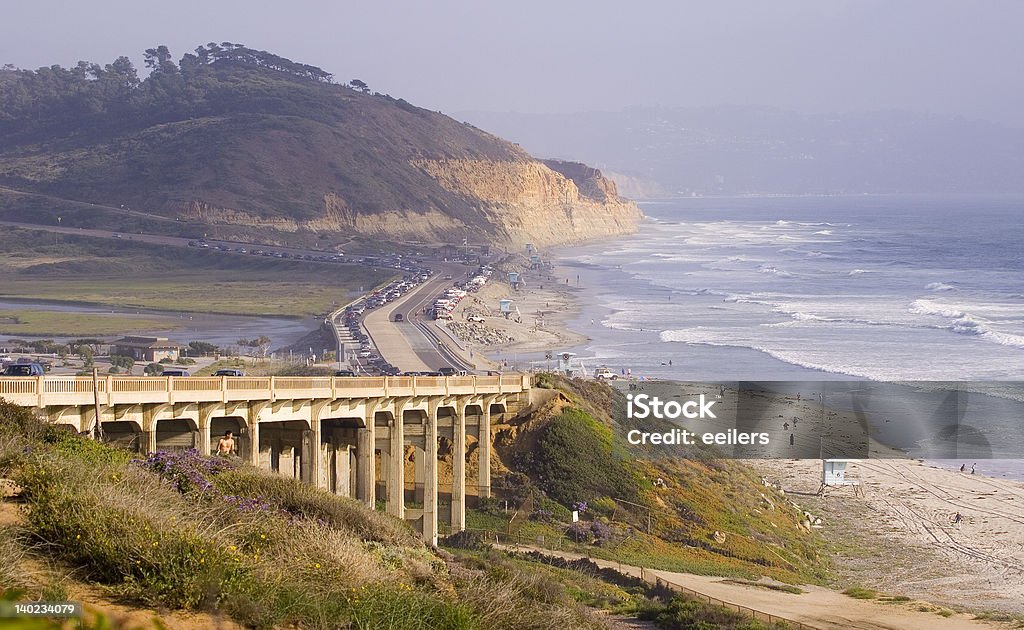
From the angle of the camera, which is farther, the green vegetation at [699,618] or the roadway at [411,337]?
the roadway at [411,337]

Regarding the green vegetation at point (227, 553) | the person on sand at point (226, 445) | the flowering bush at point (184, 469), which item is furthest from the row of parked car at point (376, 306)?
the green vegetation at point (227, 553)

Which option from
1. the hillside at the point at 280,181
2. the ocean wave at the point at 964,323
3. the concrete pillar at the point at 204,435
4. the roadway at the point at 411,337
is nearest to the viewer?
the concrete pillar at the point at 204,435

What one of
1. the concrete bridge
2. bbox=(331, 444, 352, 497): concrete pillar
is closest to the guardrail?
the concrete bridge

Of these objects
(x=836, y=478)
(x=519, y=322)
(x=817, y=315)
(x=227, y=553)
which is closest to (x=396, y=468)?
Result: (x=836, y=478)

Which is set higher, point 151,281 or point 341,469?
point 341,469

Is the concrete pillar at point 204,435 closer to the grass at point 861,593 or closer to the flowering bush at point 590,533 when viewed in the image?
the flowering bush at point 590,533

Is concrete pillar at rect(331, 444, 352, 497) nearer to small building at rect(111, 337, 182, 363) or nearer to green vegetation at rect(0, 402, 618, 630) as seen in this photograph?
green vegetation at rect(0, 402, 618, 630)

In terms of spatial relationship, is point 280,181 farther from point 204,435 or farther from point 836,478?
point 204,435
